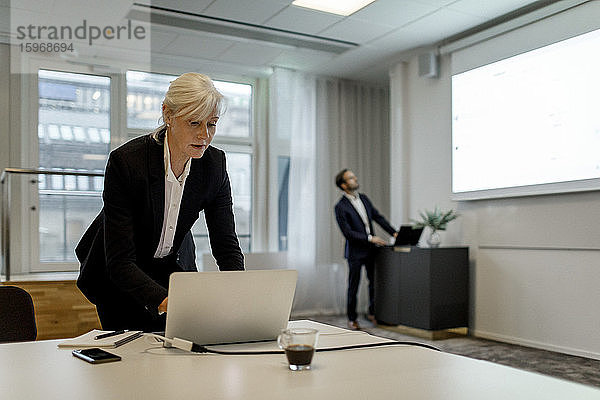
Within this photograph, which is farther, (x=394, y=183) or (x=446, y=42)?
(x=394, y=183)

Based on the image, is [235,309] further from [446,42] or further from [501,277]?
[446,42]

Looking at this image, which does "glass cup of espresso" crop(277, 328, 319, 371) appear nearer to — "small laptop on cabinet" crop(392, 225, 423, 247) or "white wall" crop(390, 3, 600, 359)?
"white wall" crop(390, 3, 600, 359)

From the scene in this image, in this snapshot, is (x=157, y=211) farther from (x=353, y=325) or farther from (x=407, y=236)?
(x=353, y=325)

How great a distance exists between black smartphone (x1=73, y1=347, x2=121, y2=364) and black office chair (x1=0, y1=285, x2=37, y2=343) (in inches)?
22.5

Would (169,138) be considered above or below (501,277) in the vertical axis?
above

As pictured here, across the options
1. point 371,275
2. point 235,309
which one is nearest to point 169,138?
point 235,309

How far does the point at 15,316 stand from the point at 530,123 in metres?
3.95

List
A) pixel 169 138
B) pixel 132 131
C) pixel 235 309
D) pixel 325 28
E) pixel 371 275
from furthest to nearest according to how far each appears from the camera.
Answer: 1. pixel 132 131
2. pixel 371 275
3. pixel 325 28
4. pixel 169 138
5. pixel 235 309

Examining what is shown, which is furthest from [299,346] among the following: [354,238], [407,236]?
[354,238]

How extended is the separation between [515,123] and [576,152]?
0.62 meters

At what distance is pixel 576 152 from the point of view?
4184 millimetres

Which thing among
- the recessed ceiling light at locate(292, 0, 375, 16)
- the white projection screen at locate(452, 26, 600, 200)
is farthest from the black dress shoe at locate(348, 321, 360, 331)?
the recessed ceiling light at locate(292, 0, 375, 16)

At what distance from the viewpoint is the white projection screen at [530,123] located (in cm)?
412

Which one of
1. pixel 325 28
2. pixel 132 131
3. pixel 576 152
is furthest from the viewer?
pixel 132 131
